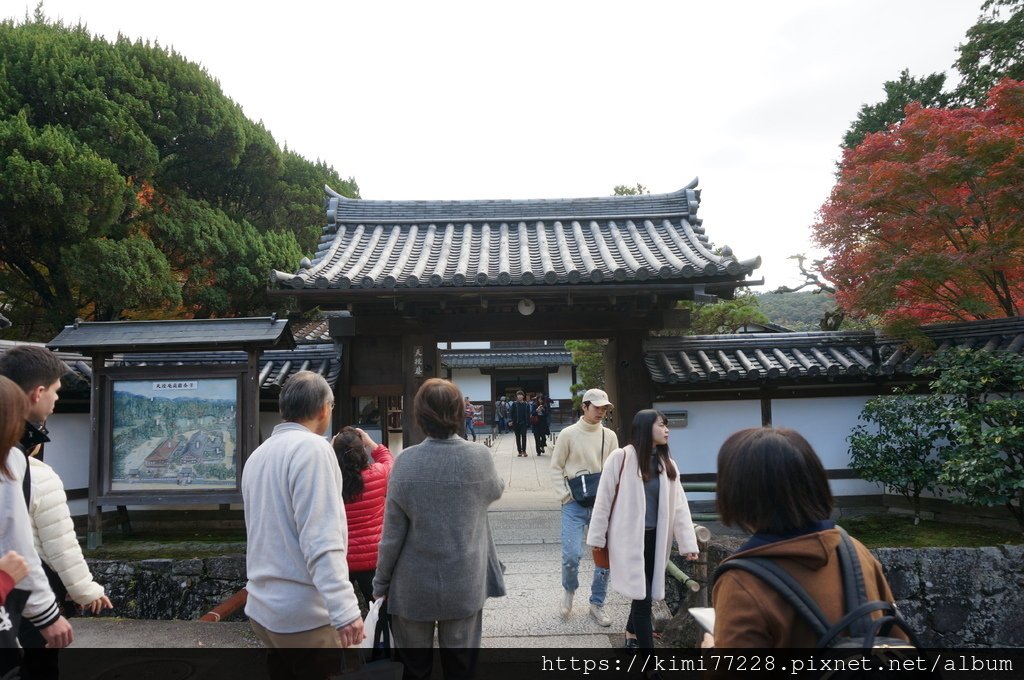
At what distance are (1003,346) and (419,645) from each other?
6.92 meters

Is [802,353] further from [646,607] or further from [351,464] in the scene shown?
[351,464]

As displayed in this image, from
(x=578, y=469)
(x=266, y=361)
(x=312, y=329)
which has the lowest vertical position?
(x=578, y=469)

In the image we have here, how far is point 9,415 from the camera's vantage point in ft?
7.54

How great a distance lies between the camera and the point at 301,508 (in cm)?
261

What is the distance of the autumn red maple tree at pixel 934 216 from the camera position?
6.71 metres

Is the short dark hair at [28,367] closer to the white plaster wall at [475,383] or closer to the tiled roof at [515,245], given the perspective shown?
the tiled roof at [515,245]

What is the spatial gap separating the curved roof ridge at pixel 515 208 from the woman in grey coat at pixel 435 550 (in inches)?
269

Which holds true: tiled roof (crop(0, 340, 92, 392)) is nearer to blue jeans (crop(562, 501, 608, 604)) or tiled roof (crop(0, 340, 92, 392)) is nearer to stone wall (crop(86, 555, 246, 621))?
stone wall (crop(86, 555, 246, 621))

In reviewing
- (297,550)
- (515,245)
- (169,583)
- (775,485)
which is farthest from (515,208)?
(775,485)

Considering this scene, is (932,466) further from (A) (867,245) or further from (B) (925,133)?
(B) (925,133)

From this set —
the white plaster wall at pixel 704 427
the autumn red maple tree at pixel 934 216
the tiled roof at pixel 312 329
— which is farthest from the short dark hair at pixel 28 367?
the tiled roof at pixel 312 329

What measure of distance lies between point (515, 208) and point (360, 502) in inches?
255

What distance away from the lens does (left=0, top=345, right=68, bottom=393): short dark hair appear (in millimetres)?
2732

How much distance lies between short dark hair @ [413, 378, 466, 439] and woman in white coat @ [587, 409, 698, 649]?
151 cm
